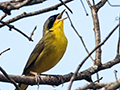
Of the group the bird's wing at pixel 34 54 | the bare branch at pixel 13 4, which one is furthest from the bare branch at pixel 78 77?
the bare branch at pixel 13 4

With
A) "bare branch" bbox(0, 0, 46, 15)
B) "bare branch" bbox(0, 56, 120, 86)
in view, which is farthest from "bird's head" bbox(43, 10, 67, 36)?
"bare branch" bbox(0, 0, 46, 15)

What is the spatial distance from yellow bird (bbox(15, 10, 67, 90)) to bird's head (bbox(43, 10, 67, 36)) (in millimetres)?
225

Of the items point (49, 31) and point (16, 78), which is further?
point (49, 31)

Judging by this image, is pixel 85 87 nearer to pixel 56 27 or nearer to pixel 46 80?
pixel 46 80

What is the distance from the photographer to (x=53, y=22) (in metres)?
7.04

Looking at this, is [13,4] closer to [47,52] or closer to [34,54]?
[47,52]

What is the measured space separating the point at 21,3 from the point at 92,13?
8.19ft

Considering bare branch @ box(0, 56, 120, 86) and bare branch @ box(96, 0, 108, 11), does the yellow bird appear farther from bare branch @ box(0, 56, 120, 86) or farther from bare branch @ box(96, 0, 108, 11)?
bare branch @ box(96, 0, 108, 11)

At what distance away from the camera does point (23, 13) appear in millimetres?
3160

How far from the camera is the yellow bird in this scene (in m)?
5.87

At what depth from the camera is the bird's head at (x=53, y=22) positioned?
6.87m

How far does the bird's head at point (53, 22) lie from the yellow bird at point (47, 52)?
23 cm

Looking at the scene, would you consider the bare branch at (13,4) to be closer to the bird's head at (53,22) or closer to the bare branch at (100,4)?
the bare branch at (100,4)

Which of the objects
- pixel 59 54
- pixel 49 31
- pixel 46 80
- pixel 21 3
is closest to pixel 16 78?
pixel 46 80
